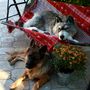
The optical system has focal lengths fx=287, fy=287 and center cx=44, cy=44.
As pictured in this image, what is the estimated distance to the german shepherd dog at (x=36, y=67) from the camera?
3.91 m

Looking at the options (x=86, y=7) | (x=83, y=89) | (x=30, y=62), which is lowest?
(x=83, y=89)

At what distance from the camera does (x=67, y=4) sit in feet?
16.3

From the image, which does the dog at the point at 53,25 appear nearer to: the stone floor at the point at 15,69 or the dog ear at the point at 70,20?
the dog ear at the point at 70,20

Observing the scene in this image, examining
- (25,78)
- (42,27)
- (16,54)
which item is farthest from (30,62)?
(42,27)

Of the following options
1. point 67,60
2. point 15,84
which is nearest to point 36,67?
point 15,84

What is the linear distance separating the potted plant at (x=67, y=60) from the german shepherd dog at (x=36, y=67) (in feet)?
0.47

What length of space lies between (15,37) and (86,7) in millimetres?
1382

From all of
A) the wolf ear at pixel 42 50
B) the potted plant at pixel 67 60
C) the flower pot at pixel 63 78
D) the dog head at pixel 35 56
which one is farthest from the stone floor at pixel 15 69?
the wolf ear at pixel 42 50

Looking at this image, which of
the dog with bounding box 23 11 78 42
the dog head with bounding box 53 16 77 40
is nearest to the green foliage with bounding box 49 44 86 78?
the dog with bounding box 23 11 78 42

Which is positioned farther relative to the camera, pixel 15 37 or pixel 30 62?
pixel 15 37

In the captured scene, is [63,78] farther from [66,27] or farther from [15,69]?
[66,27]

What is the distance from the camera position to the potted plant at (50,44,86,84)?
3809 millimetres

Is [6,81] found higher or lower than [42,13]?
lower

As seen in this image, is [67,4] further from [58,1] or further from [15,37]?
[15,37]
